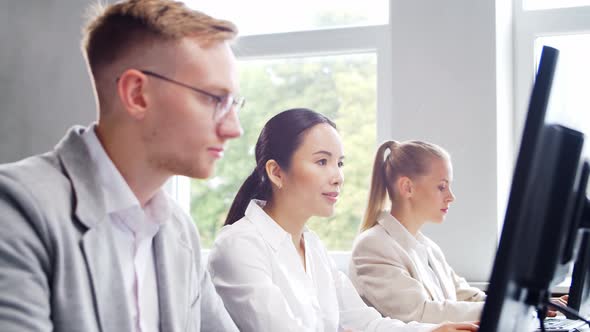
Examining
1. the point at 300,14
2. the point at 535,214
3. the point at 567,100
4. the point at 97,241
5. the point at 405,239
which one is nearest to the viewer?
the point at 535,214

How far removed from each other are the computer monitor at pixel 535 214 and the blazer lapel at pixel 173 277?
618 mm

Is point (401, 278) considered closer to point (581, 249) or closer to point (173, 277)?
point (581, 249)

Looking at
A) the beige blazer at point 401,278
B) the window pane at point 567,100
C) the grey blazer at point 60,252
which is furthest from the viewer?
the beige blazer at point 401,278

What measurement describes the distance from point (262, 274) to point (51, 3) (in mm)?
2644

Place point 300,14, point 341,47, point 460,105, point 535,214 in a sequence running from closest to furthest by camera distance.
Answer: point 535,214 < point 460,105 < point 341,47 < point 300,14

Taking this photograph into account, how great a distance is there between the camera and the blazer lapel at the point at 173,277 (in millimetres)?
1271

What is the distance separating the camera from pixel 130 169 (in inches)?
47.9

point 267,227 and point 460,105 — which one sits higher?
point 460,105

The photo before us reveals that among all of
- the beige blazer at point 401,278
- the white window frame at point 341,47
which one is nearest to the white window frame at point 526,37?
the white window frame at point 341,47

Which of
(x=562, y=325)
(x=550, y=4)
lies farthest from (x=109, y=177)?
(x=550, y=4)

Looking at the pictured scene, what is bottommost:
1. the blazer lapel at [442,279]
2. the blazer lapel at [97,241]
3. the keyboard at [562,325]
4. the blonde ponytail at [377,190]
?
the blazer lapel at [442,279]

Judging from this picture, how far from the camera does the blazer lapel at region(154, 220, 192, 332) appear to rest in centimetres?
127

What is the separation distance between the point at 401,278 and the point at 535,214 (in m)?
1.59

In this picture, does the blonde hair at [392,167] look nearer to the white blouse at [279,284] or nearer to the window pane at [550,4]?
the white blouse at [279,284]
